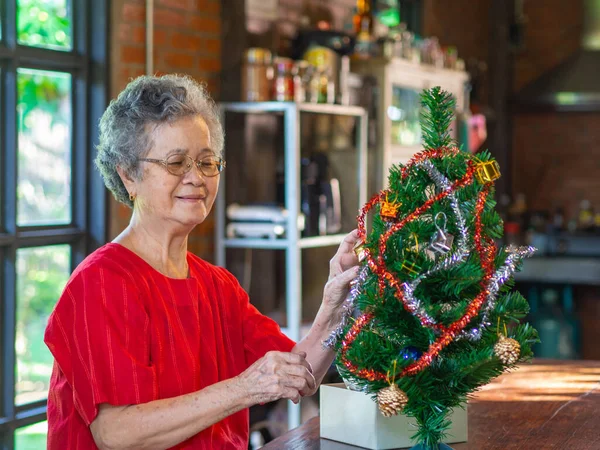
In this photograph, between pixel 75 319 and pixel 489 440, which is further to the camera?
pixel 489 440

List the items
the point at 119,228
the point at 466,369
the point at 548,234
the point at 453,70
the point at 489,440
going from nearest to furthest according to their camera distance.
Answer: the point at 466,369 < the point at 489,440 < the point at 119,228 < the point at 453,70 < the point at 548,234

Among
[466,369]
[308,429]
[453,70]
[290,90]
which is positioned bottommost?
[308,429]

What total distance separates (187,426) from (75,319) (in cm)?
28

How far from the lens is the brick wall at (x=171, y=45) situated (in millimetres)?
3100

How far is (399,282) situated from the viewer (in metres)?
1.36

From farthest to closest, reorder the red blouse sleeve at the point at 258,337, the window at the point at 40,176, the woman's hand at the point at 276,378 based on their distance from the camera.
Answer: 1. the window at the point at 40,176
2. the red blouse sleeve at the point at 258,337
3. the woman's hand at the point at 276,378

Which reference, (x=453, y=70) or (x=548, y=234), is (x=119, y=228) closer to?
(x=453, y=70)

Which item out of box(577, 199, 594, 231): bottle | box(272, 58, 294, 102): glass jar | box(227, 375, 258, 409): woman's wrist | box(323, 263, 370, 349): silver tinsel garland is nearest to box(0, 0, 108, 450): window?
box(272, 58, 294, 102): glass jar

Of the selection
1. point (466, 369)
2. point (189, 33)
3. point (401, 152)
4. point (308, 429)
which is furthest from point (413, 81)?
point (466, 369)

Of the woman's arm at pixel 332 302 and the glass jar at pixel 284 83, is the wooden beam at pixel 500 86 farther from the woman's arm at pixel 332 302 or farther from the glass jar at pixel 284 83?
the woman's arm at pixel 332 302

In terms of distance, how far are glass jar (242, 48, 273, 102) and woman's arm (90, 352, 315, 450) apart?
217 cm

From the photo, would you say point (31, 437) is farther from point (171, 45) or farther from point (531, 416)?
point (531, 416)

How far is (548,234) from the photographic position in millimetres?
6297

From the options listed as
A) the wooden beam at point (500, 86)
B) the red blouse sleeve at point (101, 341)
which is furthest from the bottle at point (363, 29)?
the red blouse sleeve at point (101, 341)
